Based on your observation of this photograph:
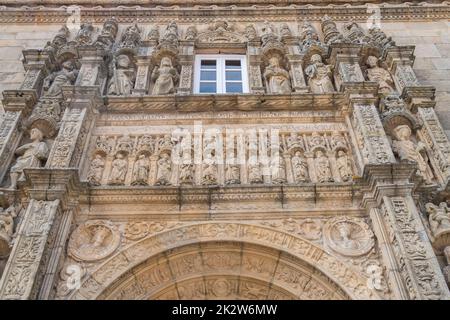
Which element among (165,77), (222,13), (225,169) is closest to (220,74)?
(165,77)

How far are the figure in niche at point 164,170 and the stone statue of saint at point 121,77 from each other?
81.5 inches

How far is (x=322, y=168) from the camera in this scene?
7.94 metres

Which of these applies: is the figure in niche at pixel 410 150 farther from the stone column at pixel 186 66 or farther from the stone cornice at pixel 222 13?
the stone cornice at pixel 222 13

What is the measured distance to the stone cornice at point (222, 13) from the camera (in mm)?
12078

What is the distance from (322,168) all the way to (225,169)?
5.33ft

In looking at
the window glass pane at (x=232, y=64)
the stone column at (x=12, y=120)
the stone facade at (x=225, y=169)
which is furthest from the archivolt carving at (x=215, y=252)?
the window glass pane at (x=232, y=64)

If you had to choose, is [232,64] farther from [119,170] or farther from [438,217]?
[438,217]

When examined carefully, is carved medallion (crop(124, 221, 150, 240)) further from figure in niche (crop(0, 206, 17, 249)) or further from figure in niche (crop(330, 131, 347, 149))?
figure in niche (crop(330, 131, 347, 149))

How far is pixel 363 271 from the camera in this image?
6.59 m

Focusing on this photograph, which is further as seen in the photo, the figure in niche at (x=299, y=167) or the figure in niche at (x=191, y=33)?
the figure in niche at (x=191, y=33)

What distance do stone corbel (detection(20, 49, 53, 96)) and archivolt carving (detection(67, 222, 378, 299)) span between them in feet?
15.1

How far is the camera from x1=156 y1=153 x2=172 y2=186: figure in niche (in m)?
7.71

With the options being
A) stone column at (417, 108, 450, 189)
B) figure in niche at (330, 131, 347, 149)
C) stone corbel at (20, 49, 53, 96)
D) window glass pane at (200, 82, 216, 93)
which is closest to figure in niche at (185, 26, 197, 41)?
window glass pane at (200, 82, 216, 93)

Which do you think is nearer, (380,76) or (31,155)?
(31,155)
